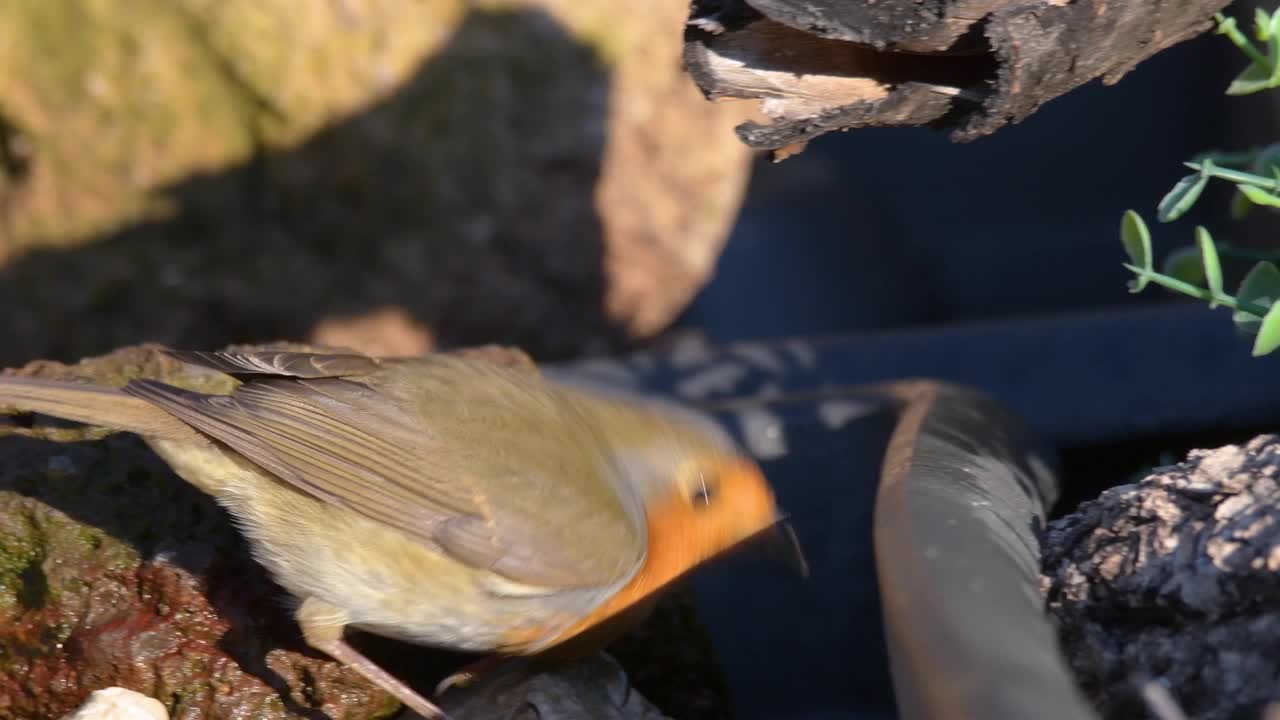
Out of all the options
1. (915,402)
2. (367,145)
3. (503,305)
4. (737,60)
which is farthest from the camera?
(503,305)

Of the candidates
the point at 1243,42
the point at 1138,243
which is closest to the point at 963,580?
the point at 1138,243

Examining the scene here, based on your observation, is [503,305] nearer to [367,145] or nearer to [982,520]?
[367,145]

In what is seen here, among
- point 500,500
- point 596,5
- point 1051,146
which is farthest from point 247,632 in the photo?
point 1051,146

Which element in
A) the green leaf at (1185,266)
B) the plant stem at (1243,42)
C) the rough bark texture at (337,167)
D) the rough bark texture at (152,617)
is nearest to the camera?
the plant stem at (1243,42)

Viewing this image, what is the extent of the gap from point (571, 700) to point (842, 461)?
2.17ft

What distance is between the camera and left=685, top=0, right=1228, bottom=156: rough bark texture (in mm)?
1596

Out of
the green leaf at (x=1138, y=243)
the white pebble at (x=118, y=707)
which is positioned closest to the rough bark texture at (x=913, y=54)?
the green leaf at (x=1138, y=243)

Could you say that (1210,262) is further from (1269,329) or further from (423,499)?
(423,499)

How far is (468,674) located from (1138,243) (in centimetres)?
114

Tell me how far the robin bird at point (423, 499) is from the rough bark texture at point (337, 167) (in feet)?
4.09

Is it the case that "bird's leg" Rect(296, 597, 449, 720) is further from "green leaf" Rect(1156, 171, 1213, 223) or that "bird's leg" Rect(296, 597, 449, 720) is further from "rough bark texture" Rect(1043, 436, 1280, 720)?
"green leaf" Rect(1156, 171, 1213, 223)

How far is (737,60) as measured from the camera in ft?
5.71

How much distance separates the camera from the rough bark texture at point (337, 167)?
3039 millimetres

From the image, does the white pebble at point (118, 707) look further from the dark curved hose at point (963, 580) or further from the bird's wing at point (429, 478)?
the dark curved hose at point (963, 580)
